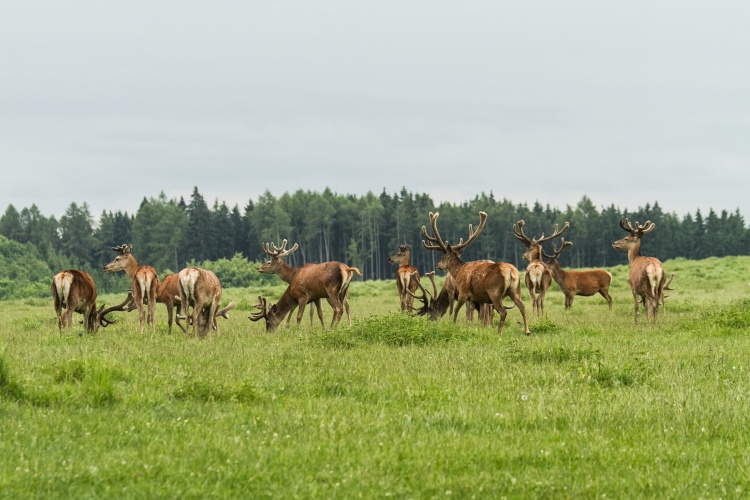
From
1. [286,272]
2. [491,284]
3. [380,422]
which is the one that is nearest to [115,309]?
[286,272]

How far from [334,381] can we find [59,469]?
410cm

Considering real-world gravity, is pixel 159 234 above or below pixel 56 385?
above

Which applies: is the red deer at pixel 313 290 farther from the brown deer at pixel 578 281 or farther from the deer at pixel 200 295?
the brown deer at pixel 578 281

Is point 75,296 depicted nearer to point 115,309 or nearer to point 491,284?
point 115,309

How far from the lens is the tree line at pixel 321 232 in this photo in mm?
98812

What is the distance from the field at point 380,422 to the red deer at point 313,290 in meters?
4.64

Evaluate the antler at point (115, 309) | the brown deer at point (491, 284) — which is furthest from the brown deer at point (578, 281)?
the antler at point (115, 309)

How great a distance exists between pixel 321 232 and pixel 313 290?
85.1m

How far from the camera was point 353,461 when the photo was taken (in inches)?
241

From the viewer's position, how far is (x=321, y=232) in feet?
336

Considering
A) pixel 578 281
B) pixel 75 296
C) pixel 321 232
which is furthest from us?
pixel 321 232

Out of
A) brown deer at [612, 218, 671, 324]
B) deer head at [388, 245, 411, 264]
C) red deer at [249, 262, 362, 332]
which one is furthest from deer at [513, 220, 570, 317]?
red deer at [249, 262, 362, 332]

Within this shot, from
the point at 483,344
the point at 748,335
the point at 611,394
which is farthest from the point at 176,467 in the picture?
the point at 748,335

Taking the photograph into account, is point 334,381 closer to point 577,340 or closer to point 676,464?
point 676,464
